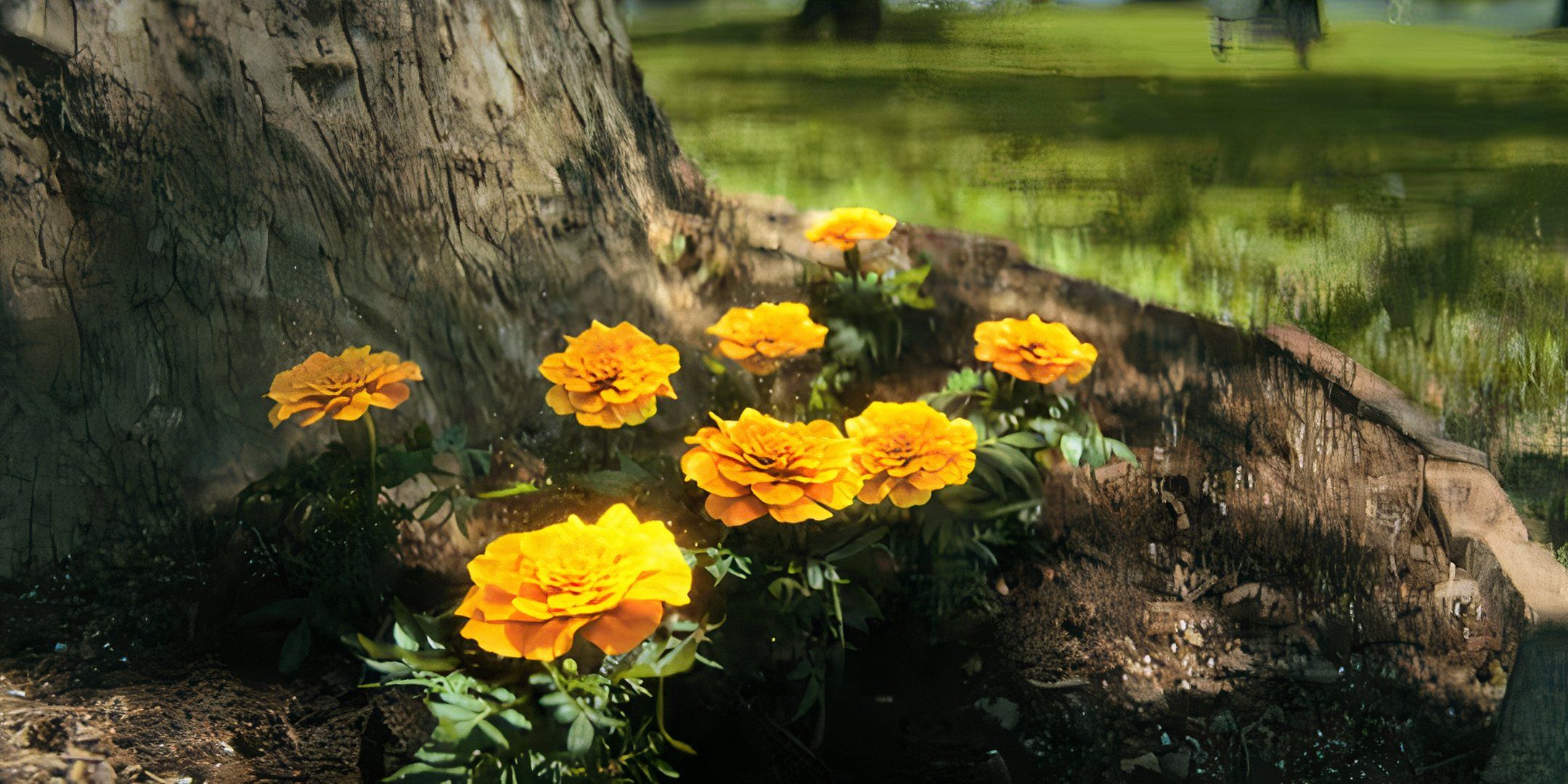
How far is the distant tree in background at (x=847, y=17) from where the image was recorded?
2.81 metres

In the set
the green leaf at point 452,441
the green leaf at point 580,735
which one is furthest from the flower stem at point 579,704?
the green leaf at point 452,441

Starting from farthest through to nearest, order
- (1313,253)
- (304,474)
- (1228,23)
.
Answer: (1228,23) < (1313,253) < (304,474)

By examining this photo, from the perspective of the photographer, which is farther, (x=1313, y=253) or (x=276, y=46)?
(x=1313, y=253)

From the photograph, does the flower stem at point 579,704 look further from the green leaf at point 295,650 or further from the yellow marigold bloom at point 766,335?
the yellow marigold bloom at point 766,335

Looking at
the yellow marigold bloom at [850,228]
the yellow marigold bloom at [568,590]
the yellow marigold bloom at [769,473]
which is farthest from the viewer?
the yellow marigold bloom at [850,228]

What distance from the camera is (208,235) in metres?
2.10

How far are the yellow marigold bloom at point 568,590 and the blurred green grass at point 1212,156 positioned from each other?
5.00ft

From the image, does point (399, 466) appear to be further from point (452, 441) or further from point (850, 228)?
point (850, 228)

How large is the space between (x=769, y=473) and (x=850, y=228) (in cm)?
91

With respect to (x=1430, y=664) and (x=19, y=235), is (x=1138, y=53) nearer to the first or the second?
(x=1430, y=664)

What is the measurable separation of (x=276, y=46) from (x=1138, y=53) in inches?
80.5

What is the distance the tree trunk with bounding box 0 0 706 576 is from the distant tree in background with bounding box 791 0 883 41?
948mm

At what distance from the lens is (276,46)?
2.10 meters

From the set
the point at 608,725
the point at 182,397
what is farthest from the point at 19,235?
the point at 608,725
